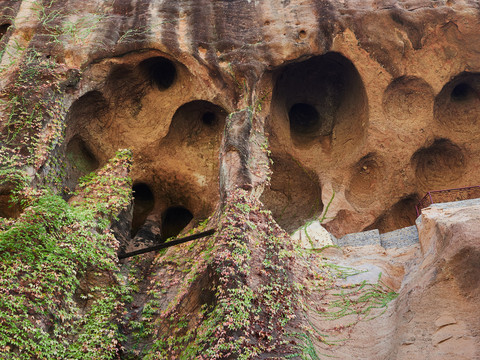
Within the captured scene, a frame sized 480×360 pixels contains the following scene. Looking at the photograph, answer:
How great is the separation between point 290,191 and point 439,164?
427 centimetres

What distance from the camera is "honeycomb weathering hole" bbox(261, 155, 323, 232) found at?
1355 cm

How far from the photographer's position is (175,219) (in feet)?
45.3

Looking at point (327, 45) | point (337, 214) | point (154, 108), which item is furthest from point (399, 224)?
point (154, 108)

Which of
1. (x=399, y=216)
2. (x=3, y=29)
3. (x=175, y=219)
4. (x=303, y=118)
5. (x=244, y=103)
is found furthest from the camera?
(x=303, y=118)

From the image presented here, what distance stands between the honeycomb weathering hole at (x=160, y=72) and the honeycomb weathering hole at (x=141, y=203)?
109 inches

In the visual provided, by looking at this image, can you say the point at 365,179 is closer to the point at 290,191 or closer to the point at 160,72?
the point at 290,191

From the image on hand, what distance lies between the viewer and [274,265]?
8.55 m

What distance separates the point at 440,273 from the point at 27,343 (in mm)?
5687

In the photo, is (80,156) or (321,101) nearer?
(80,156)

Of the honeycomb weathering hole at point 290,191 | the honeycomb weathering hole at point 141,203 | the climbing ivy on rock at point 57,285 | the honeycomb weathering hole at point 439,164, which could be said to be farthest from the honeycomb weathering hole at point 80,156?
the honeycomb weathering hole at point 439,164

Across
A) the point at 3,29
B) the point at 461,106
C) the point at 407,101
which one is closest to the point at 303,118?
the point at 407,101

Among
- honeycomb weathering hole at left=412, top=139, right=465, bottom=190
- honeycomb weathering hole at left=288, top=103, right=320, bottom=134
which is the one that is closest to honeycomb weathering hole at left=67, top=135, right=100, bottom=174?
honeycomb weathering hole at left=288, top=103, right=320, bottom=134

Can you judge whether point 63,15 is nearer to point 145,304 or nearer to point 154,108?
point 154,108

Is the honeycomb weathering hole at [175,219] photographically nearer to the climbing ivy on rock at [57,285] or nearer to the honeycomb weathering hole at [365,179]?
the climbing ivy on rock at [57,285]
